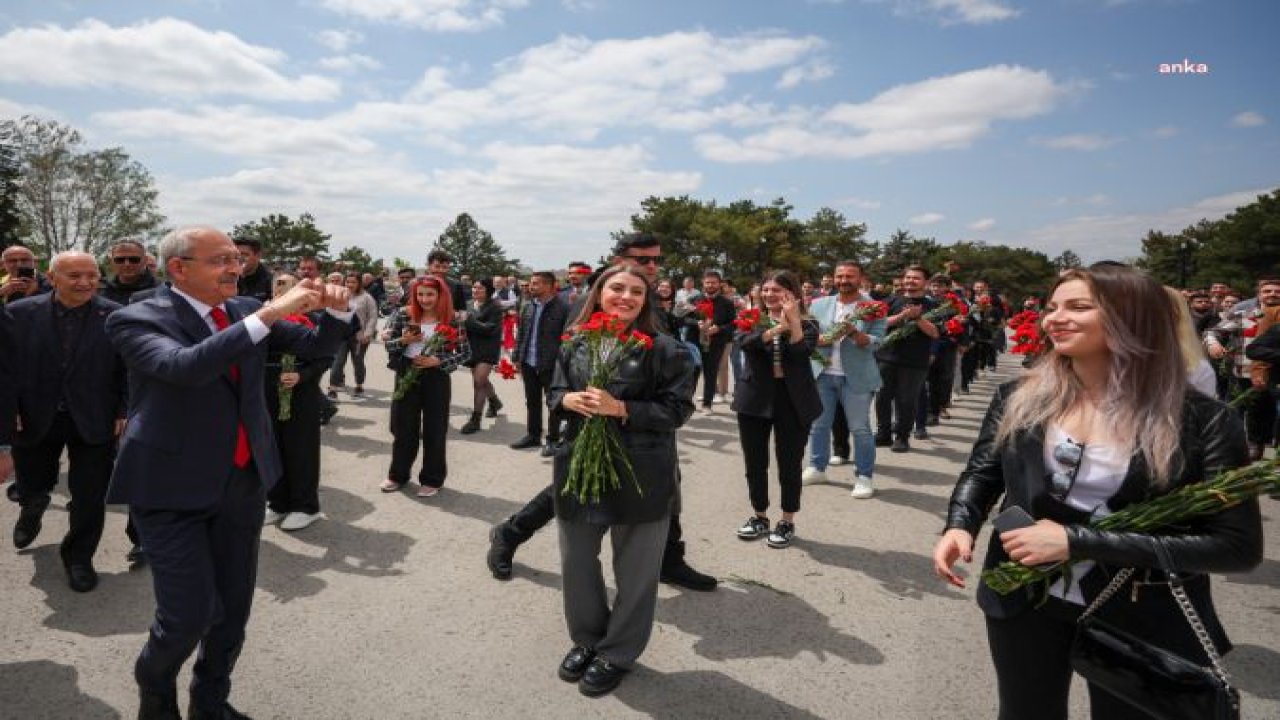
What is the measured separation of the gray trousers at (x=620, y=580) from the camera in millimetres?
3154

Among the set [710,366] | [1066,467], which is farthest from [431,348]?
[710,366]

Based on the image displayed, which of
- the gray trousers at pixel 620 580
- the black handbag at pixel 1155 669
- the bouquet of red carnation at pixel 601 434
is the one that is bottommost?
the gray trousers at pixel 620 580

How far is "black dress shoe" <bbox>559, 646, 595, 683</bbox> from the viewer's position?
3217 millimetres

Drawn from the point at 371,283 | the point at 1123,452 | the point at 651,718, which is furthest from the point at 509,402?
the point at 1123,452

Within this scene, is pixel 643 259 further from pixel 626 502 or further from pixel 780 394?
pixel 626 502

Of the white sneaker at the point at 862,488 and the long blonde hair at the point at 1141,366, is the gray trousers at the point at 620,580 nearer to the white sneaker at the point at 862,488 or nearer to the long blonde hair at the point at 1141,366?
the long blonde hair at the point at 1141,366

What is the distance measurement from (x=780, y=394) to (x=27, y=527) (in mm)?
5467

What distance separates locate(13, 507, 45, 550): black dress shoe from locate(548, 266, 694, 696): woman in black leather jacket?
4.11m

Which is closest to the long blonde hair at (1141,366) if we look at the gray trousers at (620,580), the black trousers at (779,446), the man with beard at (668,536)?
the gray trousers at (620,580)

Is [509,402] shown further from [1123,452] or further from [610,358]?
[1123,452]

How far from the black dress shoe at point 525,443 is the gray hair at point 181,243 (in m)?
5.50

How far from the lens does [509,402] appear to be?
433 inches

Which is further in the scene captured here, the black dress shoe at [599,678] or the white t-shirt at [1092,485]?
the black dress shoe at [599,678]

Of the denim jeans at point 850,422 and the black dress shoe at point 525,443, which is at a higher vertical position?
the denim jeans at point 850,422
